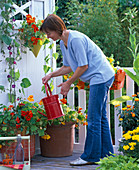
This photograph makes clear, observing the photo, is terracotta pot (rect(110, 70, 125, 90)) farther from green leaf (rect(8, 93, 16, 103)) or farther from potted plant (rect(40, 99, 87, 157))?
green leaf (rect(8, 93, 16, 103))

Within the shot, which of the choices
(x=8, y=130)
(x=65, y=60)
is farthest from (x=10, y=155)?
(x=65, y=60)

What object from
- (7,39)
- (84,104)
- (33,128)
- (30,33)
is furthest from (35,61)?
(33,128)

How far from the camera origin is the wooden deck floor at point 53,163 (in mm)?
3223

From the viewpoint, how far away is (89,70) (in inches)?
124

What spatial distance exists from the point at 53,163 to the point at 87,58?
1.03 m

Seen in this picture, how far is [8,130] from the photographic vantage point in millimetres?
3404

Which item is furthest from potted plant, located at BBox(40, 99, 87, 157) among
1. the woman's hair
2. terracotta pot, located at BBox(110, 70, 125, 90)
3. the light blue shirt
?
the woman's hair

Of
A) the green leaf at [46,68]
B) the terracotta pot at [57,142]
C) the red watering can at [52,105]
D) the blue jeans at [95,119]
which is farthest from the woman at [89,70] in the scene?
the green leaf at [46,68]

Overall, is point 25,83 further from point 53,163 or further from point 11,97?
point 53,163

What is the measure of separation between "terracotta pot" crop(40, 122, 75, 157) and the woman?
39 cm

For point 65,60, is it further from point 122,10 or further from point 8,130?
point 122,10

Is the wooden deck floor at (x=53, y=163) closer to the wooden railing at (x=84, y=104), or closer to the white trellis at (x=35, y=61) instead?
the wooden railing at (x=84, y=104)

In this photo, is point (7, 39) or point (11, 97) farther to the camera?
point (11, 97)

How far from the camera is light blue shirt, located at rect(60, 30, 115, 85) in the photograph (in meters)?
3.03
